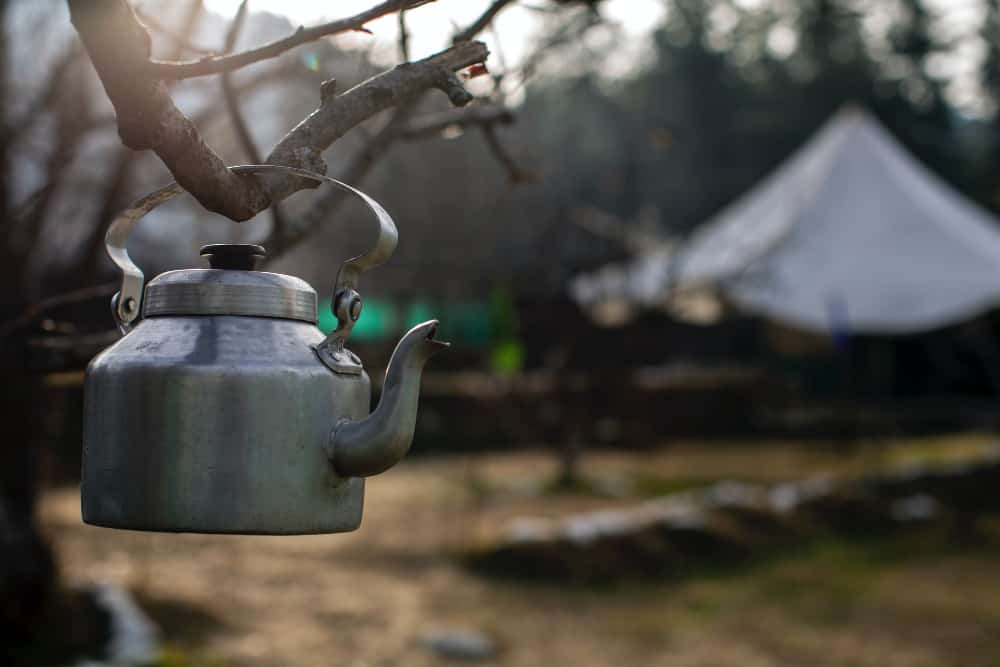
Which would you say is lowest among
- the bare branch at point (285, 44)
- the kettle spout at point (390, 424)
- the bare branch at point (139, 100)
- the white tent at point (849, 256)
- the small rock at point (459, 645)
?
the small rock at point (459, 645)

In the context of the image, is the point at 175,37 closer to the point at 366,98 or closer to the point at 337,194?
the point at 366,98

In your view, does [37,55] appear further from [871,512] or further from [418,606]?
[871,512]

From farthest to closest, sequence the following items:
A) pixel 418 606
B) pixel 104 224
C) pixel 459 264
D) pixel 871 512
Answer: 1. pixel 459 264
2. pixel 871 512
3. pixel 418 606
4. pixel 104 224

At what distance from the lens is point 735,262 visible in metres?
12.8

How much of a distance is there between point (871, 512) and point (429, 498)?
3898 mm

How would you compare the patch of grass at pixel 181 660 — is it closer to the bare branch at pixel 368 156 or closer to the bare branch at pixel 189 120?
the bare branch at pixel 368 156

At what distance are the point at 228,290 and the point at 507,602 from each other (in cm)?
601

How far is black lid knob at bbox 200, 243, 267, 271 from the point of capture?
1.23 meters

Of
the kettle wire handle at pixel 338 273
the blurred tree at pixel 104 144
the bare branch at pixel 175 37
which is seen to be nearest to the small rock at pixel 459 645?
the blurred tree at pixel 104 144

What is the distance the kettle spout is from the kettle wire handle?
0.07 meters

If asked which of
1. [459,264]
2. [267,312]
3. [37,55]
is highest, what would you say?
[459,264]

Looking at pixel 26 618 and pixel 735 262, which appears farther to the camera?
pixel 735 262

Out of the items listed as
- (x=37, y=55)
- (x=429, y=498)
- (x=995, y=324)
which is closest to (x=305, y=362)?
(x=37, y=55)

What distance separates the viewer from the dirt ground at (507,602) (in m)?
5.90
